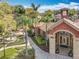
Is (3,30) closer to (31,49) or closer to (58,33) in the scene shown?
(31,49)

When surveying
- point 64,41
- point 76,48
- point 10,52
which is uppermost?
point 64,41

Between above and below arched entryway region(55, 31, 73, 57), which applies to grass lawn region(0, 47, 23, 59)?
below

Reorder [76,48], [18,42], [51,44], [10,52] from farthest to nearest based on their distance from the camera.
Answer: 1. [18,42]
2. [10,52]
3. [51,44]
4. [76,48]

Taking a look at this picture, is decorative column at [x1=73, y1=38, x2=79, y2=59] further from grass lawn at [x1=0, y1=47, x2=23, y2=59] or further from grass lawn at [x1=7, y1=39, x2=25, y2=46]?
grass lawn at [x1=7, y1=39, x2=25, y2=46]

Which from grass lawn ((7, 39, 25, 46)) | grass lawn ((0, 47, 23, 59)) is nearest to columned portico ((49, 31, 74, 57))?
grass lawn ((0, 47, 23, 59))

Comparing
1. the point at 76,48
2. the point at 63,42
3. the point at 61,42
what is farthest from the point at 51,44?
the point at 76,48

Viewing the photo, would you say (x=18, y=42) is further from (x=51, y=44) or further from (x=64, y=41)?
(x=64, y=41)

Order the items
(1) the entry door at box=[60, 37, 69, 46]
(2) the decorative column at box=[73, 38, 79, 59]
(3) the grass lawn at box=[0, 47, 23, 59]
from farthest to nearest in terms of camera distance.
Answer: (1) the entry door at box=[60, 37, 69, 46] → (3) the grass lawn at box=[0, 47, 23, 59] → (2) the decorative column at box=[73, 38, 79, 59]

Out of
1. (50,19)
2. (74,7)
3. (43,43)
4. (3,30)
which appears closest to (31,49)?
(43,43)

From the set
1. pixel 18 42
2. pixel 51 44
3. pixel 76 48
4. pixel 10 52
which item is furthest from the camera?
pixel 18 42
